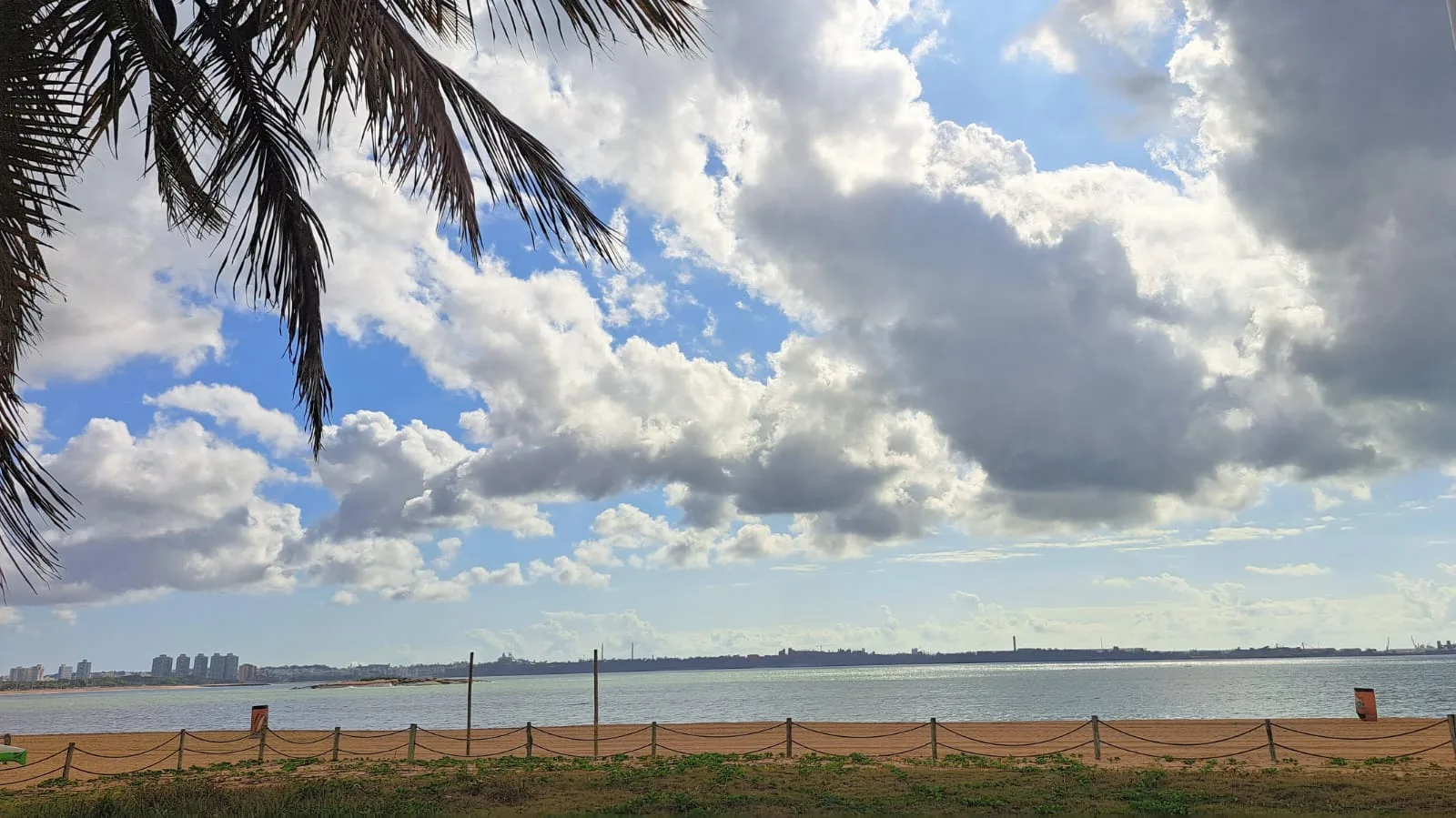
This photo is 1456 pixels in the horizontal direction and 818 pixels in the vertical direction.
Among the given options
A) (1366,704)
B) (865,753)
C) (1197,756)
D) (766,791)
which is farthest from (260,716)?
(1366,704)

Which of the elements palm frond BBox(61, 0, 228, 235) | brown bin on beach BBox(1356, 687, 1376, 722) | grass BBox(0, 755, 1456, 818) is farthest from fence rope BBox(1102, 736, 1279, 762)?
palm frond BBox(61, 0, 228, 235)

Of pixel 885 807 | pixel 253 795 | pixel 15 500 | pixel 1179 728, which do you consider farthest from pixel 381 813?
pixel 1179 728

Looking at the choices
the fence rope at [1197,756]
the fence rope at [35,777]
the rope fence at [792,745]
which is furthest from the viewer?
the rope fence at [792,745]

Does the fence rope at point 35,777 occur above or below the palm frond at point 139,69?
below

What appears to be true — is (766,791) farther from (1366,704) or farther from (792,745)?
(1366,704)

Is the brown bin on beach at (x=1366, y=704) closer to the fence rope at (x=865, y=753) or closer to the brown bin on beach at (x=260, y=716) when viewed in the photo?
the fence rope at (x=865, y=753)

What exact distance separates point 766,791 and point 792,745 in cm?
764

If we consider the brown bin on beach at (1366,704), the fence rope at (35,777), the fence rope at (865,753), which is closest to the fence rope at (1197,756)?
the fence rope at (865,753)

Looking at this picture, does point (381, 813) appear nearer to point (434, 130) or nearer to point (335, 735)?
point (434, 130)

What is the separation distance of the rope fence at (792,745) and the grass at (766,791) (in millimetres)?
2101

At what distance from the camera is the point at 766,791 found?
16109mm

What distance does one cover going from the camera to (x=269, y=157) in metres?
5.12

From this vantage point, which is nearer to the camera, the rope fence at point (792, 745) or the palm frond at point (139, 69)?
the palm frond at point (139, 69)

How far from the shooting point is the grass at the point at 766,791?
42.0 ft
